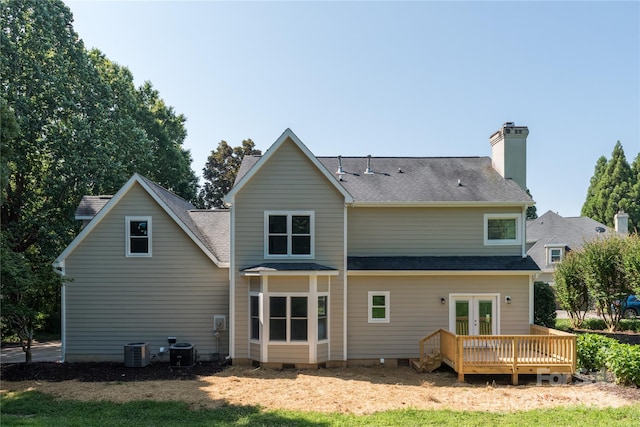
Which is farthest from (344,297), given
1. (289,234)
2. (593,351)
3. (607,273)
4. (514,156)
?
(607,273)

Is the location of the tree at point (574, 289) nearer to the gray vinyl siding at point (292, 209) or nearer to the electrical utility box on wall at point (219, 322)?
the gray vinyl siding at point (292, 209)

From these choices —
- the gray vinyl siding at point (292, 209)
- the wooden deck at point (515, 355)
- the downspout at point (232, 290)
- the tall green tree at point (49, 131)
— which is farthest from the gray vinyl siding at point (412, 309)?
the tall green tree at point (49, 131)

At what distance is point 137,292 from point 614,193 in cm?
5375

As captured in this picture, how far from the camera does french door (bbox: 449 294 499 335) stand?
14.2 m

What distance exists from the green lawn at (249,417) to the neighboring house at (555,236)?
25457 millimetres

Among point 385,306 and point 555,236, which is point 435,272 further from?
point 555,236

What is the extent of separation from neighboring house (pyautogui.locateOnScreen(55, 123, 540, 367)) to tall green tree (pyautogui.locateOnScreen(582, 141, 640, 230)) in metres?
42.5

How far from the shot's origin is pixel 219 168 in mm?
39281

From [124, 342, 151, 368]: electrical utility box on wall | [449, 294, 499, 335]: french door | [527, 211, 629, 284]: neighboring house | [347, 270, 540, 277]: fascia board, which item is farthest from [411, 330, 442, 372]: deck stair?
[527, 211, 629, 284]: neighboring house

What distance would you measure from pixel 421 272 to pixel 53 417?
10.8 meters

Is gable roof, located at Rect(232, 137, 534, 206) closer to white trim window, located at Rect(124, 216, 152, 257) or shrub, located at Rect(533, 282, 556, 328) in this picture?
white trim window, located at Rect(124, 216, 152, 257)

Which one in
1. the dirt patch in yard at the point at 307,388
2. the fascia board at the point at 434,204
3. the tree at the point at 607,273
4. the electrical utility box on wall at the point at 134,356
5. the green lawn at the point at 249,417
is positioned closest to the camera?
the green lawn at the point at 249,417

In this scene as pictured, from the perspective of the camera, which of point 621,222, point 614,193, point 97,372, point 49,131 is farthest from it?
point 614,193

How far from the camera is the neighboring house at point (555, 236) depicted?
3272cm
